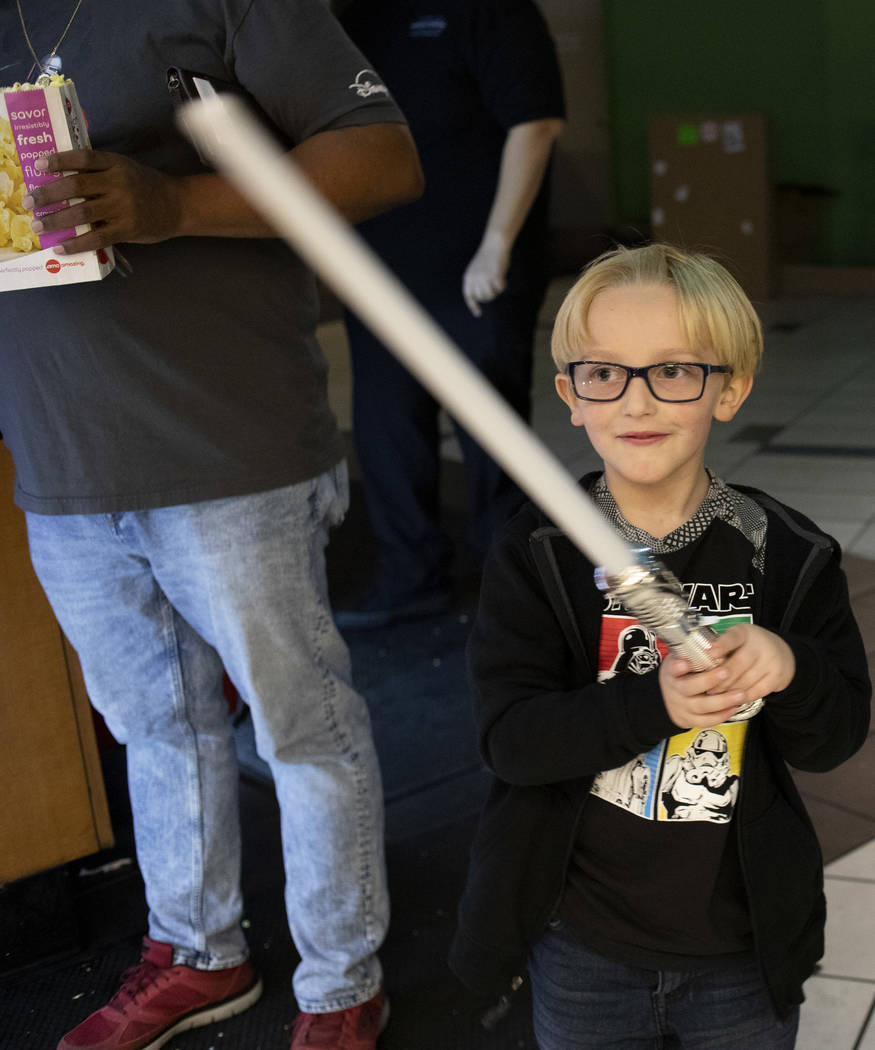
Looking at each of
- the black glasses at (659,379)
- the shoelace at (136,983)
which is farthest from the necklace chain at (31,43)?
the shoelace at (136,983)

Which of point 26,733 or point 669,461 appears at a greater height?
point 669,461

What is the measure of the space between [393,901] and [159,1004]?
46 cm

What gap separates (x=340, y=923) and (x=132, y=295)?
85cm

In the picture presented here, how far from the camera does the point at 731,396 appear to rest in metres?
1.15

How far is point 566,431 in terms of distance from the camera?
5168 mm

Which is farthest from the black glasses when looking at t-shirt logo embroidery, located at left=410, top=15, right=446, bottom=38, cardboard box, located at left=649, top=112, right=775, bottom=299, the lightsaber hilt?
cardboard box, located at left=649, top=112, right=775, bottom=299

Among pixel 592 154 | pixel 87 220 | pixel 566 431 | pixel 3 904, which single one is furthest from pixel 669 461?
pixel 592 154

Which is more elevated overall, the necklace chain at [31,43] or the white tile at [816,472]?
the necklace chain at [31,43]

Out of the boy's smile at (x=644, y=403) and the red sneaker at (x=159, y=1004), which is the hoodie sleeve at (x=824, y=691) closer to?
the boy's smile at (x=644, y=403)

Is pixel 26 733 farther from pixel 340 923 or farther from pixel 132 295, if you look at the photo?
pixel 132 295

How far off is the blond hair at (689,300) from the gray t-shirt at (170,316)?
39 centimetres

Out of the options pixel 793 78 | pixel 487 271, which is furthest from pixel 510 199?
pixel 793 78

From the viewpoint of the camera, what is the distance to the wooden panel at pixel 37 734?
1.85m

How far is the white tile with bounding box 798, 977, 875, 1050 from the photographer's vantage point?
64.5 inches
